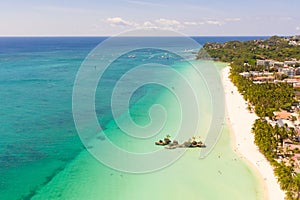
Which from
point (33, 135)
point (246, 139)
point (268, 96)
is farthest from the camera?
point (268, 96)

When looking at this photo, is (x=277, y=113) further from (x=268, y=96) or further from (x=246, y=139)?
(x=246, y=139)

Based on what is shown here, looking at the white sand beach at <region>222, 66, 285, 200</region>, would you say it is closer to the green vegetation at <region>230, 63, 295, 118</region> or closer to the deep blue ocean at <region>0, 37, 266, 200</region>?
the green vegetation at <region>230, 63, 295, 118</region>

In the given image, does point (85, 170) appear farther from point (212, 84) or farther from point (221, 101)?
point (212, 84)

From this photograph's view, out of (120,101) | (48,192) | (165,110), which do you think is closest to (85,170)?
(48,192)

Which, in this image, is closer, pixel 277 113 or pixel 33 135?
pixel 33 135

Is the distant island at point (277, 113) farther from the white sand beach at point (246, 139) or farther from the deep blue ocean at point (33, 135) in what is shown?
the deep blue ocean at point (33, 135)

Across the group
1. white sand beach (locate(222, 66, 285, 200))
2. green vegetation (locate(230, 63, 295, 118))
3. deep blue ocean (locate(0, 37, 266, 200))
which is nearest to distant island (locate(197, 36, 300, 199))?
green vegetation (locate(230, 63, 295, 118))

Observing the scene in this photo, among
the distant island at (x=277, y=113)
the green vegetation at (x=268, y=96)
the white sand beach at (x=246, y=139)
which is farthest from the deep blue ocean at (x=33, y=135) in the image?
the green vegetation at (x=268, y=96)

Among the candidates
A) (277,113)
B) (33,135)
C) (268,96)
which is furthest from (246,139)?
(33,135)
